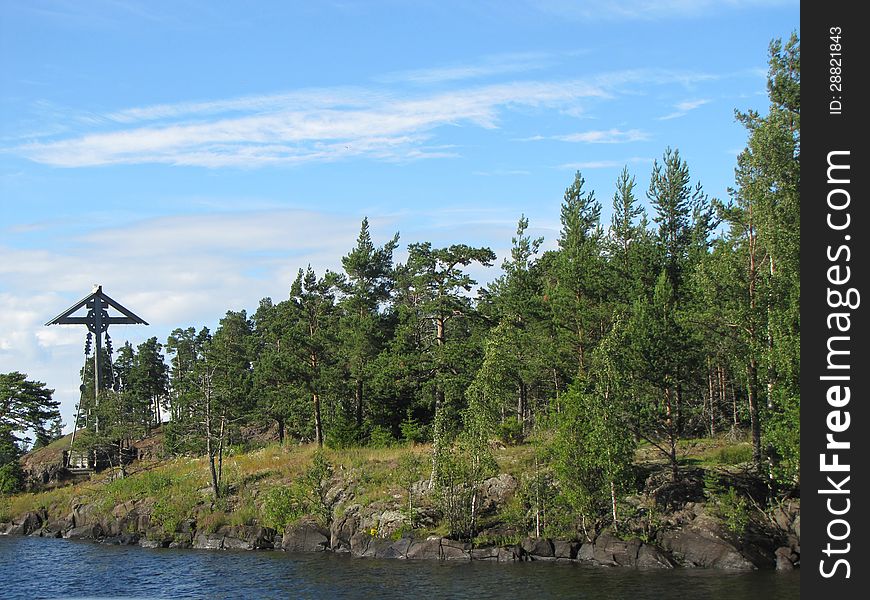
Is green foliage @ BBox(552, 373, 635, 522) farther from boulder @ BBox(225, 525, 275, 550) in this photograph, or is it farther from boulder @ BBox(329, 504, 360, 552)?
boulder @ BBox(225, 525, 275, 550)

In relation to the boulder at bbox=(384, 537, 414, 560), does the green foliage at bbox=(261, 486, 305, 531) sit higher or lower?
higher

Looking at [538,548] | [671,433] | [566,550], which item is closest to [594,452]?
[566,550]

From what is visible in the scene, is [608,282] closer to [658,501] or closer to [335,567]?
[658,501]

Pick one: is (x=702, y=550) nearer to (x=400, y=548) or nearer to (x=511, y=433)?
(x=400, y=548)

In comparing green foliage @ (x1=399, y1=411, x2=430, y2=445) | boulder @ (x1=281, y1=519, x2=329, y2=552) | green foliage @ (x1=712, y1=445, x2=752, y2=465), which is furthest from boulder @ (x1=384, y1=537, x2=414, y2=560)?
green foliage @ (x1=712, y1=445, x2=752, y2=465)

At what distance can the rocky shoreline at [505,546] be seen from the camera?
1655 inches

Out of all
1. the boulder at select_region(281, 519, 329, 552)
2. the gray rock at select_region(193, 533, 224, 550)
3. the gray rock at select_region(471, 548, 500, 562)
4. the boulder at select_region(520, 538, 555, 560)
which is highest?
the boulder at select_region(520, 538, 555, 560)

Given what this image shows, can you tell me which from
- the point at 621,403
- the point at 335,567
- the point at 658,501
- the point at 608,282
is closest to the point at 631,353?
the point at 621,403

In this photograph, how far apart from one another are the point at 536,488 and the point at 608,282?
17765mm

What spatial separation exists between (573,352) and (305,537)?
70.5ft

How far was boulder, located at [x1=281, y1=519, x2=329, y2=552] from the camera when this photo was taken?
5347 centimetres

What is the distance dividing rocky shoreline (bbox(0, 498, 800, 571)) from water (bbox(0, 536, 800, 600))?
1254 mm

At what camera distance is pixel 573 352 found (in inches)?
2261

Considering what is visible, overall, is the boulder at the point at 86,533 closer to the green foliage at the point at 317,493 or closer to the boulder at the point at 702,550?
the green foliage at the point at 317,493
